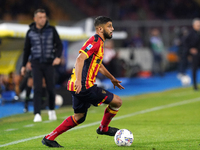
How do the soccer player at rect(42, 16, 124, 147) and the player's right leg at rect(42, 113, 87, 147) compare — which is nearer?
the soccer player at rect(42, 16, 124, 147)

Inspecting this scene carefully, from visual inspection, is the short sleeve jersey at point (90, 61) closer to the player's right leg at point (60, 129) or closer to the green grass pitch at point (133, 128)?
the player's right leg at point (60, 129)

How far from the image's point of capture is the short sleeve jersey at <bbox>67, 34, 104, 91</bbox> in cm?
591

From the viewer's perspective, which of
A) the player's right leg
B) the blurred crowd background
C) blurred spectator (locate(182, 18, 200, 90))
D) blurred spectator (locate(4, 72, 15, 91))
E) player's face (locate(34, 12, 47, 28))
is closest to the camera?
the player's right leg

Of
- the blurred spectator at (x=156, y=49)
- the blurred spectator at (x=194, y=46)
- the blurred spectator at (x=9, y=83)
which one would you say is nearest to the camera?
the blurred spectator at (x=9, y=83)

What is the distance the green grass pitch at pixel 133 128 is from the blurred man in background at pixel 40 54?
611mm

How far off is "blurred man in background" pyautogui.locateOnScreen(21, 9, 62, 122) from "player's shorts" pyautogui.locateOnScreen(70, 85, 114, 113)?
3009mm

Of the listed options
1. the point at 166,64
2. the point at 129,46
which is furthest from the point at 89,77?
the point at 166,64

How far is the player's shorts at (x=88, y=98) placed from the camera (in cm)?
594

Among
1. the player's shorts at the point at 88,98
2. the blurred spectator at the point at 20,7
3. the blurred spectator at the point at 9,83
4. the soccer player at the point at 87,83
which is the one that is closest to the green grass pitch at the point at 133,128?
the soccer player at the point at 87,83

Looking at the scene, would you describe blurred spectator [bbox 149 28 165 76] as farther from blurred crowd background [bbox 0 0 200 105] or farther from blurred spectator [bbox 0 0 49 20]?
blurred spectator [bbox 0 0 49 20]

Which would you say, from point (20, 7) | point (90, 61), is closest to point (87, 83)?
point (90, 61)

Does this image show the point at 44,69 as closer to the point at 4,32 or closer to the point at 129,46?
the point at 4,32

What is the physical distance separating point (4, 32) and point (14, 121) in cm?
424

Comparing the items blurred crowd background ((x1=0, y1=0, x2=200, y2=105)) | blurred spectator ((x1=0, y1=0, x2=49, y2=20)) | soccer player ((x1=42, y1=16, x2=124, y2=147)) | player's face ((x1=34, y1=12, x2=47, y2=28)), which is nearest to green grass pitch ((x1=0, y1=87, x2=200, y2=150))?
soccer player ((x1=42, y1=16, x2=124, y2=147))
